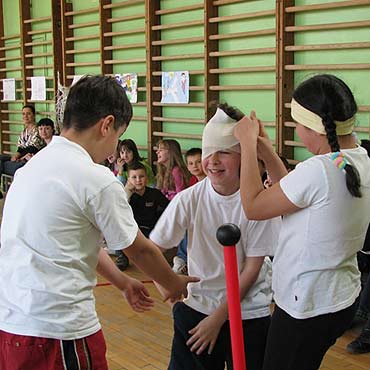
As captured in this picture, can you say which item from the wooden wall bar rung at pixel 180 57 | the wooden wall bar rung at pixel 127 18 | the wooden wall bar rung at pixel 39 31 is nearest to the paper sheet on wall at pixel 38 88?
the wooden wall bar rung at pixel 39 31

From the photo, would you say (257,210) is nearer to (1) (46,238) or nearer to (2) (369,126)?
(1) (46,238)

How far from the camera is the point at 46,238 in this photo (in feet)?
5.24

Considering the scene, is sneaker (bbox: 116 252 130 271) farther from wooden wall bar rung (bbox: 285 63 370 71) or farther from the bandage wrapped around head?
the bandage wrapped around head

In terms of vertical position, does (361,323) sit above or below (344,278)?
below

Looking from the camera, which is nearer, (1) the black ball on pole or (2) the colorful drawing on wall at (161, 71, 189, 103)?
(1) the black ball on pole

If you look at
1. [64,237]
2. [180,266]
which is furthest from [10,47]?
[64,237]

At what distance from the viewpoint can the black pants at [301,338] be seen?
1.73 m

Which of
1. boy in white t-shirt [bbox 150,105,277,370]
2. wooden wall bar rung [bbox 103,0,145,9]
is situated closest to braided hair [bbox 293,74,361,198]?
boy in white t-shirt [bbox 150,105,277,370]

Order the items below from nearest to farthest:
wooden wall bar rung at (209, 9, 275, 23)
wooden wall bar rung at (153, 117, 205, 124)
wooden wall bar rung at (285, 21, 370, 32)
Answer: wooden wall bar rung at (285, 21, 370, 32) → wooden wall bar rung at (209, 9, 275, 23) → wooden wall bar rung at (153, 117, 205, 124)

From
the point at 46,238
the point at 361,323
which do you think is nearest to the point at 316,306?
the point at 46,238

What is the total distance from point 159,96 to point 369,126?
9.36 ft

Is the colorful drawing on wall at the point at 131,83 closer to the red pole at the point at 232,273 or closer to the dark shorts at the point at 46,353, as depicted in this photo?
the dark shorts at the point at 46,353

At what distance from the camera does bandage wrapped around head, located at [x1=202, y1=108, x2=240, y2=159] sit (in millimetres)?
1914

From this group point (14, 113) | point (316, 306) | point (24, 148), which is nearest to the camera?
point (316, 306)
